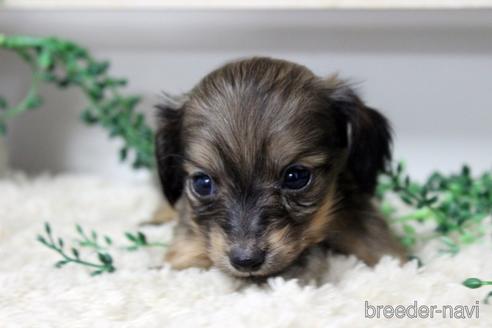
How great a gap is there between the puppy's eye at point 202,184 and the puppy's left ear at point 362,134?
16.4 inches

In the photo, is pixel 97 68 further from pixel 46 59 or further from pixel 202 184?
pixel 202 184

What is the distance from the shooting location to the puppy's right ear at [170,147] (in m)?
1.88

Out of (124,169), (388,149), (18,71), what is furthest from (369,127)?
(18,71)

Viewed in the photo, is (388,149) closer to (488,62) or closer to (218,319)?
(218,319)

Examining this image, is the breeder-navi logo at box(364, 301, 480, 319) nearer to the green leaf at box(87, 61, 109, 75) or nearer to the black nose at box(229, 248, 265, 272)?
the black nose at box(229, 248, 265, 272)

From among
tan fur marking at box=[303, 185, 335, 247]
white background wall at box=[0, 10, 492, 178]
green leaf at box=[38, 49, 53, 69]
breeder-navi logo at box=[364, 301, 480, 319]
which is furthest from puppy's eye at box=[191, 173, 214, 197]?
green leaf at box=[38, 49, 53, 69]

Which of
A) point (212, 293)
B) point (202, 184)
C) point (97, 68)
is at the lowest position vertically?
point (212, 293)

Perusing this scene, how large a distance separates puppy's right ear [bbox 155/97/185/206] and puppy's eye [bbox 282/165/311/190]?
14.6 inches

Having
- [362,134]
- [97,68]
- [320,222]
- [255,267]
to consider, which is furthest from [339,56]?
[255,267]

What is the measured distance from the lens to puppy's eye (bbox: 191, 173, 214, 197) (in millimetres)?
1671

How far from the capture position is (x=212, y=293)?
5.07 ft

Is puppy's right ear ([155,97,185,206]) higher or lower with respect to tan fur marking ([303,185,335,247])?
higher

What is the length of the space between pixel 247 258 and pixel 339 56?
165cm

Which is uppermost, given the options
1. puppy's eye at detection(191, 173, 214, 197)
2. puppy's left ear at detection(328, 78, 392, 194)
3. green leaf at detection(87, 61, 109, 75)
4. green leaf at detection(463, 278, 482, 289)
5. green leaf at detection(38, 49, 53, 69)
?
green leaf at detection(38, 49, 53, 69)
